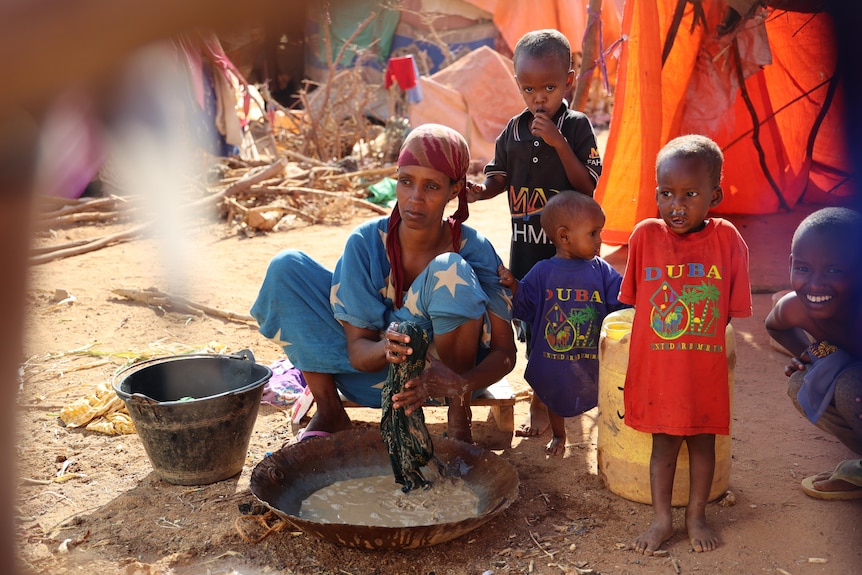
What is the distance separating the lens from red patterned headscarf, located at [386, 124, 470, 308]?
2771 mm

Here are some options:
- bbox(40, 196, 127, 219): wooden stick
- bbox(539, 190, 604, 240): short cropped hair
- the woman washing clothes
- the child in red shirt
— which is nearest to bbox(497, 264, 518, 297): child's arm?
the woman washing clothes

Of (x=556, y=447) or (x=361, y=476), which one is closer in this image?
(x=361, y=476)

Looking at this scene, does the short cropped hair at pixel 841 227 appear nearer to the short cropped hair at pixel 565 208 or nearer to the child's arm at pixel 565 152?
the short cropped hair at pixel 565 208

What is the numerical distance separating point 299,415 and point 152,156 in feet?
19.7

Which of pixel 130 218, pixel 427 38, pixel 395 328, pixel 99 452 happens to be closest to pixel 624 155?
pixel 395 328

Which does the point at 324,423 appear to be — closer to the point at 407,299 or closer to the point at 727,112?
the point at 407,299

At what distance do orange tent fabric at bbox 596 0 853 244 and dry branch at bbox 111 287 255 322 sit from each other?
2.67 meters

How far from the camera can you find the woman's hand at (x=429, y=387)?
243 centimetres

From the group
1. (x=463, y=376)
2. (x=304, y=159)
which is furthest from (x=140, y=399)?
(x=304, y=159)

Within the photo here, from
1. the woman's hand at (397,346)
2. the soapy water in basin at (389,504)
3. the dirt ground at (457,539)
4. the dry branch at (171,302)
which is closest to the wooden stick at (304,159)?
the dry branch at (171,302)

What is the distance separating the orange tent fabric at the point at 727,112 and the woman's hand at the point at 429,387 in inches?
124

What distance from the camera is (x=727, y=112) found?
18.6 ft

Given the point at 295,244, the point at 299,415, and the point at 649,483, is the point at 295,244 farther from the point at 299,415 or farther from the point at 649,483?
the point at 649,483

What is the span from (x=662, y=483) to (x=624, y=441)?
0.80 feet
